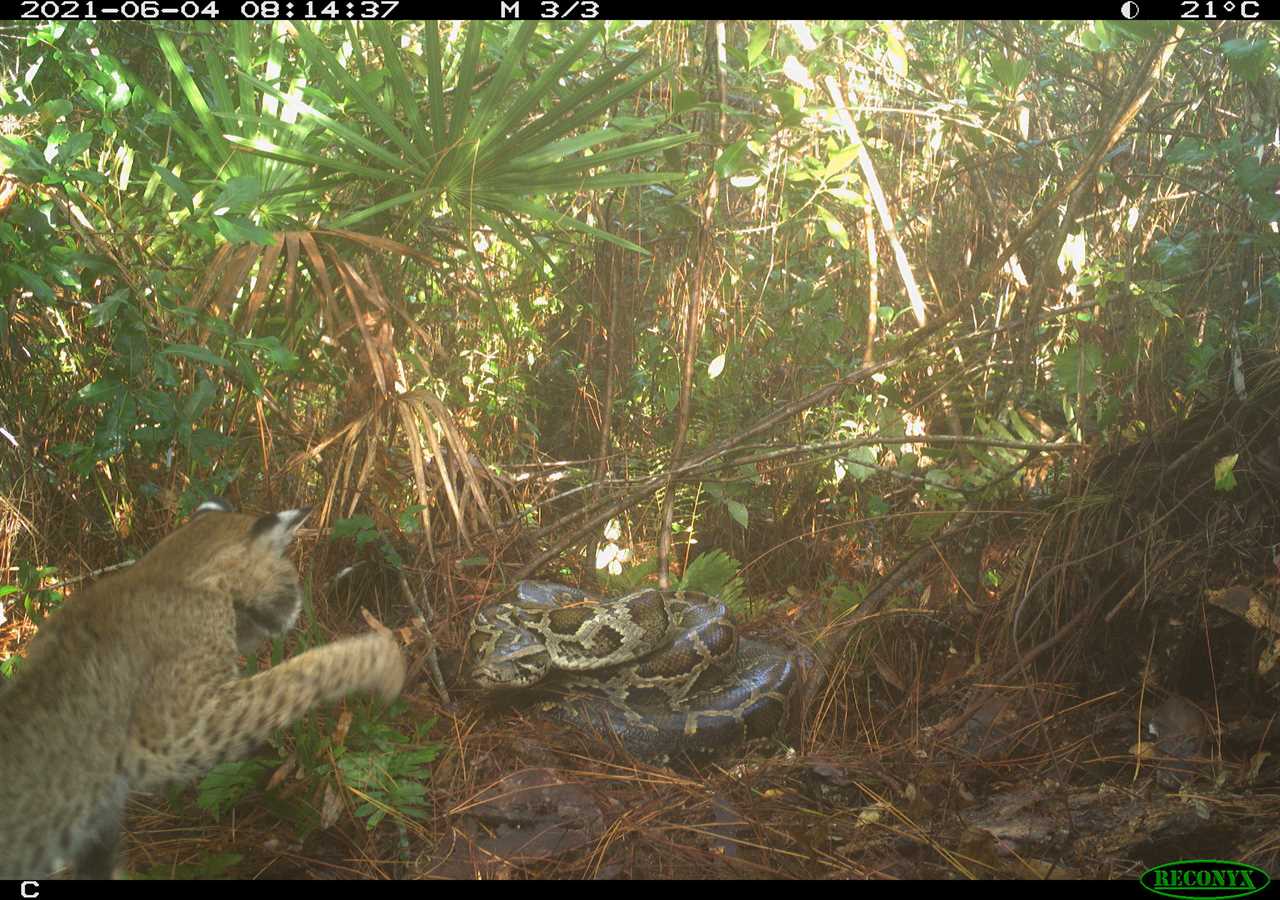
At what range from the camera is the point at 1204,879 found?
2.74m

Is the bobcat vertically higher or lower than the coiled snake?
higher

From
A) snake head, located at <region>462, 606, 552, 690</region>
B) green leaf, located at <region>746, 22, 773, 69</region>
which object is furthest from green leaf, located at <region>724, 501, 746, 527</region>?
green leaf, located at <region>746, 22, 773, 69</region>

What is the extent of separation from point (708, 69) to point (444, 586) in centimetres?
229

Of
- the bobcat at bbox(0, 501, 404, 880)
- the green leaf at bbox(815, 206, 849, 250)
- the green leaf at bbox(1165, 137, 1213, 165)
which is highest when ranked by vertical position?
the green leaf at bbox(1165, 137, 1213, 165)

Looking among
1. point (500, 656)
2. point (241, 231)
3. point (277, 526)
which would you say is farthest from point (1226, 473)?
point (241, 231)

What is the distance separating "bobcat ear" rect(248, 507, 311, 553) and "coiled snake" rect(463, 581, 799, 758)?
1421 mm

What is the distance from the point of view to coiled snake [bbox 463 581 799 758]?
4.07 m

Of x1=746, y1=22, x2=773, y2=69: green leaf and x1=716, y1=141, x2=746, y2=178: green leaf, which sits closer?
x1=746, y1=22, x2=773, y2=69: green leaf

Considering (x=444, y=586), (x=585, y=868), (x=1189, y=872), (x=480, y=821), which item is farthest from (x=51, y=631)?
(x=1189, y=872)

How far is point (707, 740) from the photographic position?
4145 mm

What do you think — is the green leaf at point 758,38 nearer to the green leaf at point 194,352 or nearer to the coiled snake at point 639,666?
the green leaf at point 194,352

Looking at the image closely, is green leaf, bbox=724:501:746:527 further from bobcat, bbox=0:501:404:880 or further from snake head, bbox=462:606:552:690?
bobcat, bbox=0:501:404:880

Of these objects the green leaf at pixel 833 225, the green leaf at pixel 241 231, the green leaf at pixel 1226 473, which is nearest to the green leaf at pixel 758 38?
the green leaf at pixel 833 225

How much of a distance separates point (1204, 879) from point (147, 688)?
2848 millimetres
